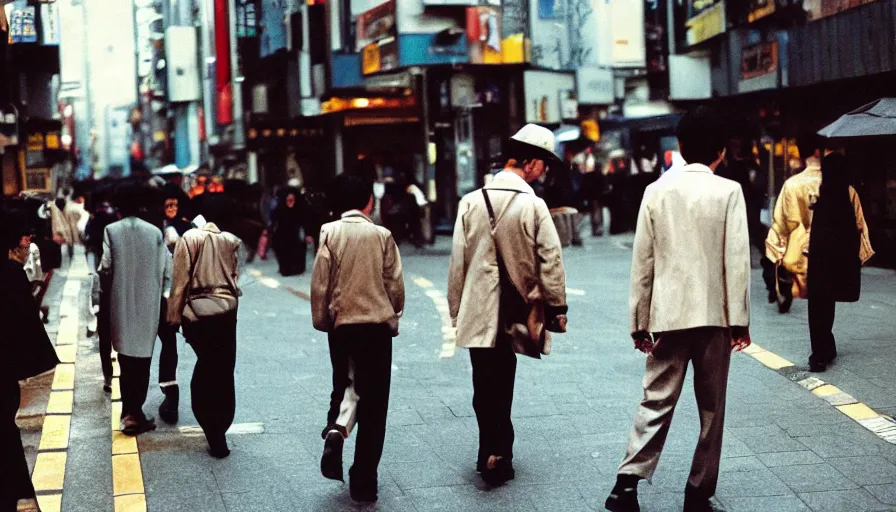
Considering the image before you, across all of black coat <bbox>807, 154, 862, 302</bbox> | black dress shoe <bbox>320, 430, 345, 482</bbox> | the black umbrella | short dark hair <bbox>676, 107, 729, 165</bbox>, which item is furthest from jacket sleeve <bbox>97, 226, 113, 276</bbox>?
the black umbrella

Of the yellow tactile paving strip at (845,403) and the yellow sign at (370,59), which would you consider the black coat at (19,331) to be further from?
the yellow sign at (370,59)

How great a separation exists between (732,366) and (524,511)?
4.30 meters

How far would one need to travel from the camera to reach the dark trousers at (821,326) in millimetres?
9156

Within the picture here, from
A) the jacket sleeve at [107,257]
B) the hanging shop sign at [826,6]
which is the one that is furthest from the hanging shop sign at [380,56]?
the jacket sleeve at [107,257]

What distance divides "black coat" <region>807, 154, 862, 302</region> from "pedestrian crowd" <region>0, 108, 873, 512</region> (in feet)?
9.87

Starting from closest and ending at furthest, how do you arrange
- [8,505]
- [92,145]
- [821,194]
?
[8,505]
[821,194]
[92,145]

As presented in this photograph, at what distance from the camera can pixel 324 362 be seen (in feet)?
35.4

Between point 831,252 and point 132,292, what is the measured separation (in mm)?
4869

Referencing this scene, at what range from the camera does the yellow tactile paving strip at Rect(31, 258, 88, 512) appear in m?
6.75

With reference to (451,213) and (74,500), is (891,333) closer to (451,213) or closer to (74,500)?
(74,500)

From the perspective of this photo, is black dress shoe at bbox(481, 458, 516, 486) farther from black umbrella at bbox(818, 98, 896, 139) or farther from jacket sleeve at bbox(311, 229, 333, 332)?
black umbrella at bbox(818, 98, 896, 139)

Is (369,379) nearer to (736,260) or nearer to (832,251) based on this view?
(736,260)

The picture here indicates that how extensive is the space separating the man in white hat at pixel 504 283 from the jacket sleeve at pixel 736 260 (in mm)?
994

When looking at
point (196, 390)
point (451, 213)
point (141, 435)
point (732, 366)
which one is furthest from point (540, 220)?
point (451, 213)
